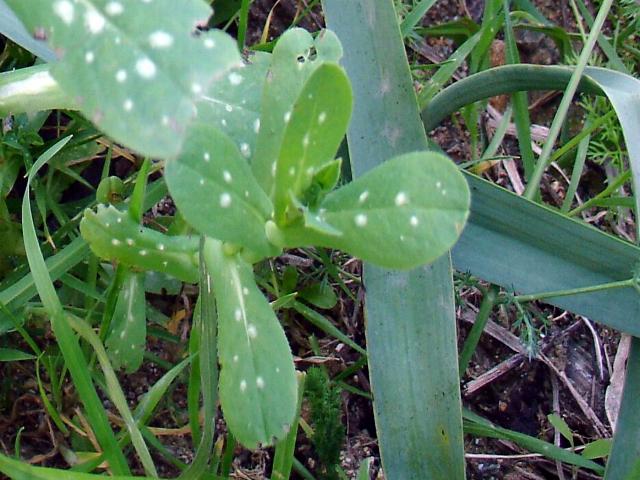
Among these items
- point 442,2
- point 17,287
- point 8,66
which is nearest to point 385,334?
point 17,287

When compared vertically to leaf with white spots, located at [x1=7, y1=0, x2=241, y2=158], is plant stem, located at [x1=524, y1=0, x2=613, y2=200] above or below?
below

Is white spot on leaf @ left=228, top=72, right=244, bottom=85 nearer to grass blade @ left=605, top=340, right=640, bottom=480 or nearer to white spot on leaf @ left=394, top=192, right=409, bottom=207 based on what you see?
white spot on leaf @ left=394, top=192, right=409, bottom=207

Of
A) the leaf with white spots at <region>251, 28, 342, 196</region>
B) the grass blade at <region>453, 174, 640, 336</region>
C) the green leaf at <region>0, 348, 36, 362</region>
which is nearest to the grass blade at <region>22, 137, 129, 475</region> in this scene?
the green leaf at <region>0, 348, 36, 362</region>

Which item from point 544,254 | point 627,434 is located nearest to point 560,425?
point 627,434

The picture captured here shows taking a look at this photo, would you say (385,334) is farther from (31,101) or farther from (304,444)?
(31,101)

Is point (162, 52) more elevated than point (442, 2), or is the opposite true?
point (162, 52)

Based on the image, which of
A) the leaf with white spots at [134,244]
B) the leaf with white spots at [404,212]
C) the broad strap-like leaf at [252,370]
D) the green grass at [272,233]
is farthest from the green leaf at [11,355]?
the leaf with white spots at [404,212]

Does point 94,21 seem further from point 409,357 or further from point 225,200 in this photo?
point 409,357
